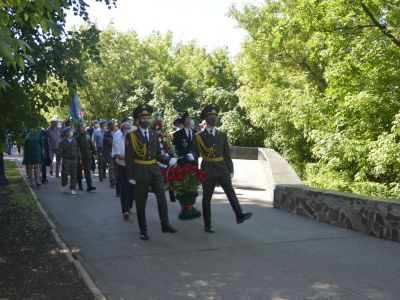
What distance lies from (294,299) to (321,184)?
45.3 feet

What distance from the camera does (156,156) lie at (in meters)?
7.78

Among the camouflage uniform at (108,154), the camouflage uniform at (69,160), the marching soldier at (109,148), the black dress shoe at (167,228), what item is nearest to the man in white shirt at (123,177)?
the black dress shoe at (167,228)

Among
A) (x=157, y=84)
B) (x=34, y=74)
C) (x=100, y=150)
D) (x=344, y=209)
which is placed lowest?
(x=344, y=209)

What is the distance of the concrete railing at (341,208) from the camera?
719cm

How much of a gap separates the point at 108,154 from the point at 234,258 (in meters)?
8.45

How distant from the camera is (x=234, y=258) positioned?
20.7 ft

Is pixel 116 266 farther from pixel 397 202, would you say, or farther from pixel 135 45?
pixel 135 45

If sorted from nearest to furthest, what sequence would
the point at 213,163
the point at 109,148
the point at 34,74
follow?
the point at 213,163
the point at 34,74
the point at 109,148

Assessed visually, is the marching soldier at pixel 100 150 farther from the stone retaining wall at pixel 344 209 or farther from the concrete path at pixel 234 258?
the stone retaining wall at pixel 344 209

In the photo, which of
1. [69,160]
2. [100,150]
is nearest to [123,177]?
[69,160]

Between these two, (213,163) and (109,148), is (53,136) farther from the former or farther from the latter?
(213,163)

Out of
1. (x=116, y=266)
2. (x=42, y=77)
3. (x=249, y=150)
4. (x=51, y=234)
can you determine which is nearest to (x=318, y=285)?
(x=116, y=266)

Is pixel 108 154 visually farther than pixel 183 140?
Yes

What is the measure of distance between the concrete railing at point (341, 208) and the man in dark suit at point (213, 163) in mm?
1604
